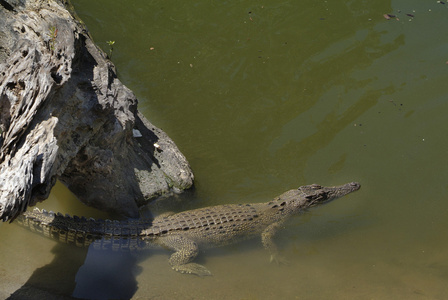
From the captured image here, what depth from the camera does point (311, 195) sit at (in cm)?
595

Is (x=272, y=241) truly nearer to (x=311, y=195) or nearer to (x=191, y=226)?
(x=311, y=195)

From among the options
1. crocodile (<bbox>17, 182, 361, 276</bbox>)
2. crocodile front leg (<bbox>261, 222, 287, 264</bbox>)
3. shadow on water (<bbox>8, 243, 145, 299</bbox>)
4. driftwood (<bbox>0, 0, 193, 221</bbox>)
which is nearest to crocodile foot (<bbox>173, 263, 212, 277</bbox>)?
crocodile (<bbox>17, 182, 361, 276</bbox>)

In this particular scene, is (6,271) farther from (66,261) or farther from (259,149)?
(259,149)

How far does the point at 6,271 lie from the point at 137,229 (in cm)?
143

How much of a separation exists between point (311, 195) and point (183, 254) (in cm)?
191

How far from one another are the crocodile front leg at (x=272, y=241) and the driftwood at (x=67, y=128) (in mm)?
1177

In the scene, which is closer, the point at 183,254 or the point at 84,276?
→ the point at 84,276

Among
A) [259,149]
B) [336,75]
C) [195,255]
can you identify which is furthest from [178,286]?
[336,75]

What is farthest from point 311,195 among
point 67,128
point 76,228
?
point 67,128

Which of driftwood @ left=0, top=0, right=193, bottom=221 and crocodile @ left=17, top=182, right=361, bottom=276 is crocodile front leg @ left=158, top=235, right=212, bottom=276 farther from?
driftwood @ left=0, top=0, right=193, bottom=221

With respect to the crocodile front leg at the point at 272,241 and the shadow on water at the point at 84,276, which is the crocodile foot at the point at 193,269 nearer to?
the shadow on water at the point at 84,276

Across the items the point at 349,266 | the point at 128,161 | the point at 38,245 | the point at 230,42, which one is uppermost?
the point at 230,42

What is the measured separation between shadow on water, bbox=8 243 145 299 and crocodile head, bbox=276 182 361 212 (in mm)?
2128

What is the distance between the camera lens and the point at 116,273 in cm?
496
